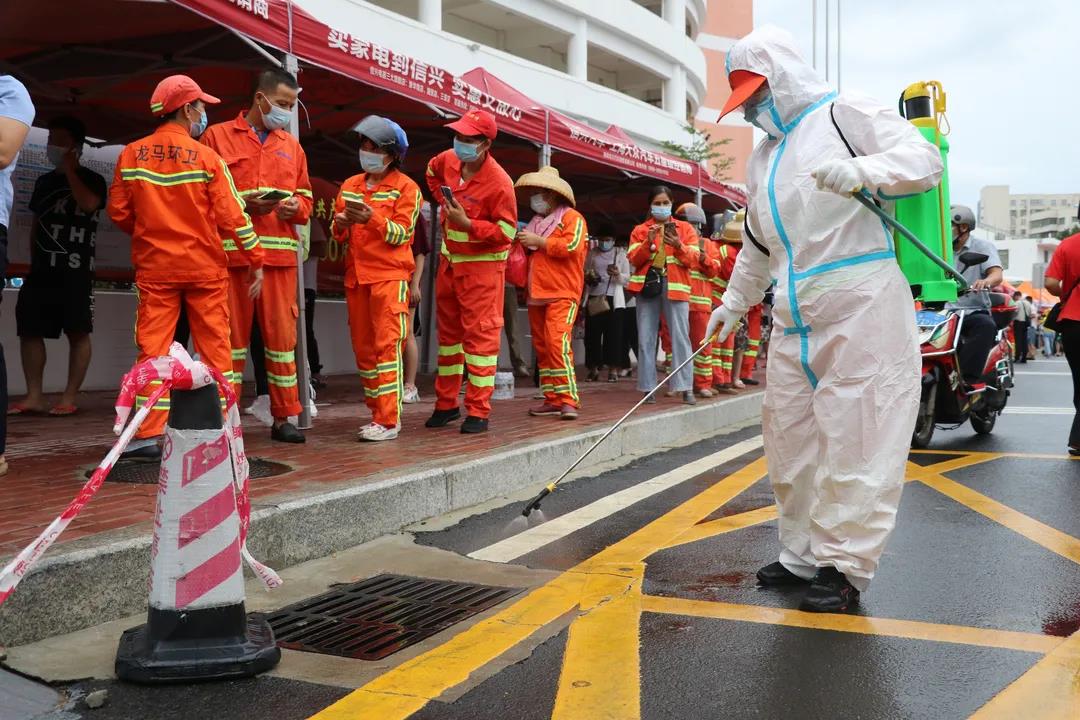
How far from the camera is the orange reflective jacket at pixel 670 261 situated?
390 inches

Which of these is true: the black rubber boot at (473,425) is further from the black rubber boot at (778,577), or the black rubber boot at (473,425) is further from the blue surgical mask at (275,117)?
the black rubber boot at (778,577)

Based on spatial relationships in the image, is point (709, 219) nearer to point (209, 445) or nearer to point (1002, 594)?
point (1002, 594)

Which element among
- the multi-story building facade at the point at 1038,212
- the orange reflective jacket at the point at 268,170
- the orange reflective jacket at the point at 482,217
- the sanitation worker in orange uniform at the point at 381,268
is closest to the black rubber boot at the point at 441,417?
the sanitation worker in orange uniform at the point at 381,268

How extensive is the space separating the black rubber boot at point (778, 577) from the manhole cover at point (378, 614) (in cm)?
93

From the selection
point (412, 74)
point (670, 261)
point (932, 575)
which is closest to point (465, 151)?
point (412, 74)

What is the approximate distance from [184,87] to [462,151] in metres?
2.07

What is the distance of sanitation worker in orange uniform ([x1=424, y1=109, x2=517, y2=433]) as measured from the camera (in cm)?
674

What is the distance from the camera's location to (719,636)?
3.20m

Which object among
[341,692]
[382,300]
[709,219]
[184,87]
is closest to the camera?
[341,692]

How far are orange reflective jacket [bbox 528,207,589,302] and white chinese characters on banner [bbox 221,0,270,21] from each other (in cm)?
281

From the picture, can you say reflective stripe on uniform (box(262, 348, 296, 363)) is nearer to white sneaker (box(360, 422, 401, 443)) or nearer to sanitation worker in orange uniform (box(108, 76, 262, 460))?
white sneaker (box(360, 422, 401, 443))

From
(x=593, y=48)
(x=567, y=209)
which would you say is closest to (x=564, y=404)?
(x=567, y=209)

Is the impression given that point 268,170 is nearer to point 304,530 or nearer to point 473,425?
point 473,425

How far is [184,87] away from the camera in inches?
201
